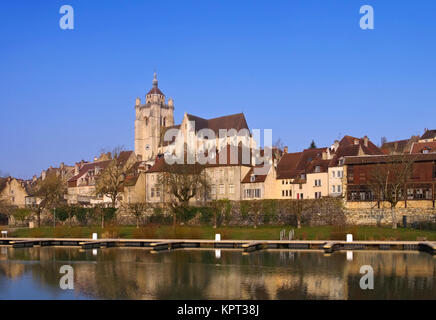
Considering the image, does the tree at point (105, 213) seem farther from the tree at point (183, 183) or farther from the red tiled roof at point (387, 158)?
the red tiled roof at point (387, 158)

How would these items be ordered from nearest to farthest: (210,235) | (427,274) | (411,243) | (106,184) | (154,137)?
(427,274) → (411,243) → (210,235) → (106,184) → (154,137)

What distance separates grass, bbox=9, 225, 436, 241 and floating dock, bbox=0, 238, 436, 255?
9.31 feet

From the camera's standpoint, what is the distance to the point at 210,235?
185 ft

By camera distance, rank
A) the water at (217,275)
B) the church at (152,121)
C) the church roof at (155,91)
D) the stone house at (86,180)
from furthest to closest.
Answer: the church roof at (155,91)
the church at (152,121)
the stone house at (86,180)
the water at (217,275)

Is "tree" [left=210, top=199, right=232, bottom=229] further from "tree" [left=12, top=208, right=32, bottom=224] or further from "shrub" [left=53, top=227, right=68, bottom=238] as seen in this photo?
"tree" [left=12, top=208, right=32, bottom=224]

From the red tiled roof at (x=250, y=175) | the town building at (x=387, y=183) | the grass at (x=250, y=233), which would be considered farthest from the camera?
the red tiled roof at (x=250, y=175)

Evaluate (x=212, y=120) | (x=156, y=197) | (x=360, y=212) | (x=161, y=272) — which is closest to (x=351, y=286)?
(x=161, y=272)

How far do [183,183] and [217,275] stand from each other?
3680cm

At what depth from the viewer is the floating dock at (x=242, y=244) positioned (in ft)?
150

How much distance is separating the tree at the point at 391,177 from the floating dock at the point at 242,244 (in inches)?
509

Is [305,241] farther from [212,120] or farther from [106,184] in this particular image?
[212,120]

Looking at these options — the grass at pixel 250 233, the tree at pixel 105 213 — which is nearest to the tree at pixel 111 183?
the tree at pixel 105 213

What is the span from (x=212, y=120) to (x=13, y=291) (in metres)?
78.3

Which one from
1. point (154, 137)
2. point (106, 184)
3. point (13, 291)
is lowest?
point (13, 291)
